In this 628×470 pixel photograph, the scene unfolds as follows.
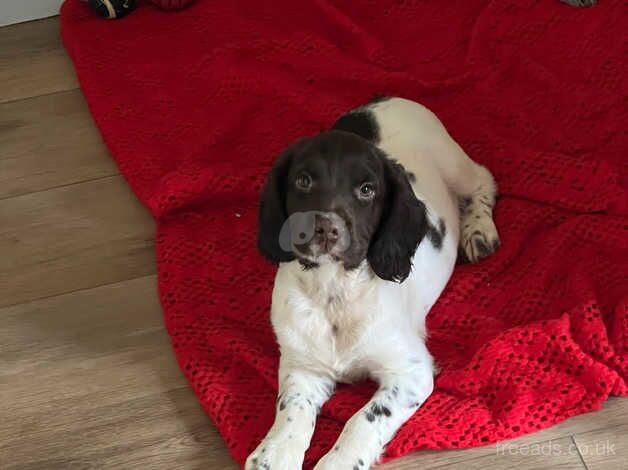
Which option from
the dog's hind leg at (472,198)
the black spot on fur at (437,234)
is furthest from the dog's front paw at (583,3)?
the black spot on fur at (437,234)

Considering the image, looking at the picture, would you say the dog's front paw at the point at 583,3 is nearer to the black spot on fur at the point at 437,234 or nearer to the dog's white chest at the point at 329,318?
the black spot on fur at the point at 437,234

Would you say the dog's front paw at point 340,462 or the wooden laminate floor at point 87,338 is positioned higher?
the dog's front paw at point 340,462

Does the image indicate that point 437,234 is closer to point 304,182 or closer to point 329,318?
point 329,318

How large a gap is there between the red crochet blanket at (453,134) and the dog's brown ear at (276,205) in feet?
1.30

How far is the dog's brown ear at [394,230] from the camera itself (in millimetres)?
2271

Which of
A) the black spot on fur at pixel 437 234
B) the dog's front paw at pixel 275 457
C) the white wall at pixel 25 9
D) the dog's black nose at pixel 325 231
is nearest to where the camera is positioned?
the dog's black nose at pixel 325 231

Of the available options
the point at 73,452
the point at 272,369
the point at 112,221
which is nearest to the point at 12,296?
the point at 112,221

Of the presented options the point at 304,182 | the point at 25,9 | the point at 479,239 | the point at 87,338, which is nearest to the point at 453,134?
the point at 479,239

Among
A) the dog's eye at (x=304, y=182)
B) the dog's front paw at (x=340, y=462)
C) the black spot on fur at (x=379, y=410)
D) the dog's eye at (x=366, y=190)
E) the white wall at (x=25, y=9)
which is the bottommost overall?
the white wall at (x=25, y=9)

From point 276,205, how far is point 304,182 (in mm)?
112

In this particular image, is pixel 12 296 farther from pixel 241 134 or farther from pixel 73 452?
pixel 241 134

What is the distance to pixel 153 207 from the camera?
3.07 meters

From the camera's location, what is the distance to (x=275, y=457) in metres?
2.24

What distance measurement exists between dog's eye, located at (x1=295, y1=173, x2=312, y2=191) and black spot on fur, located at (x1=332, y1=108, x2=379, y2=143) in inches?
23.2
